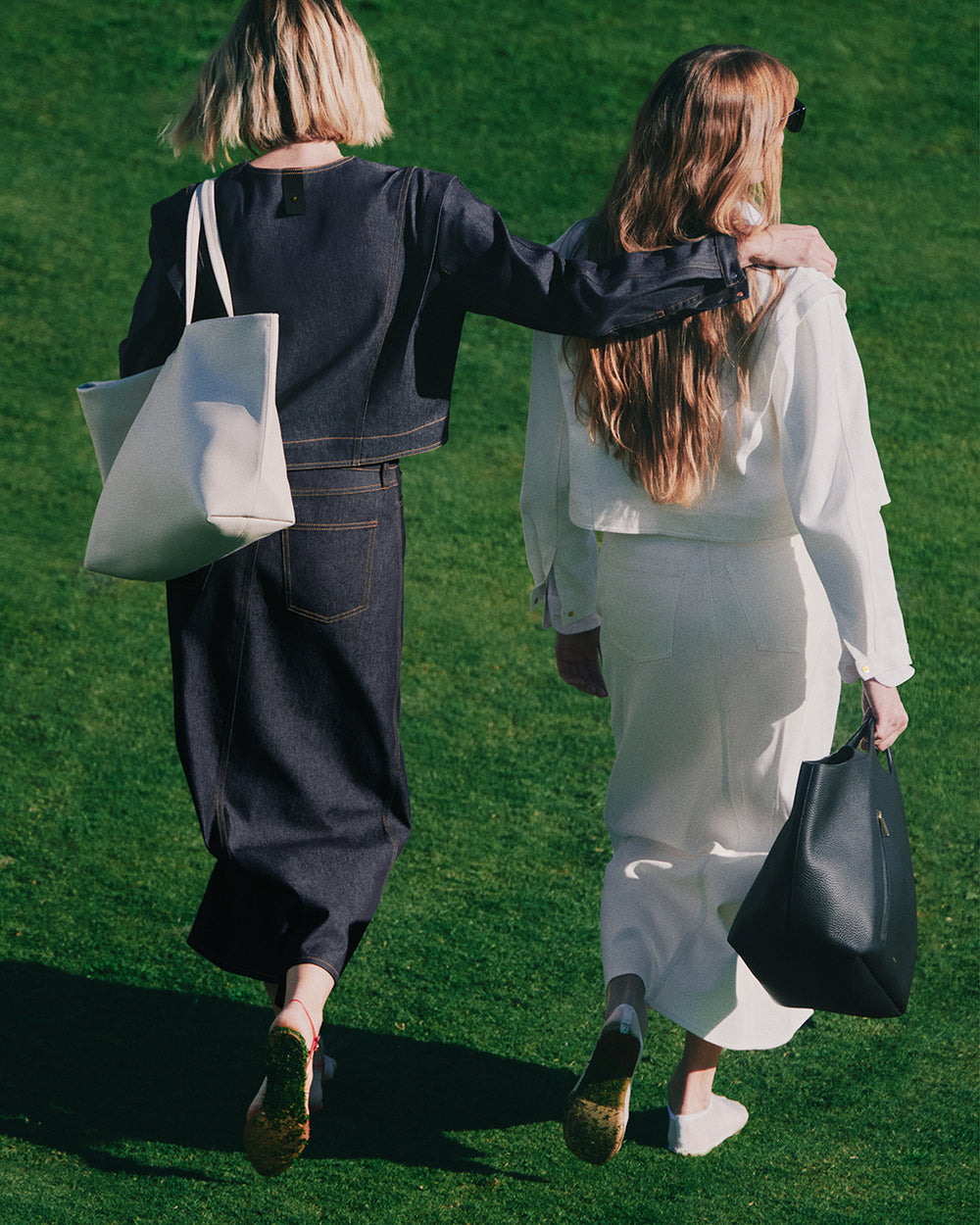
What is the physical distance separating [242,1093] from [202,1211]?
1.09 feet

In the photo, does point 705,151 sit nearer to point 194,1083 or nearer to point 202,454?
point 202,454

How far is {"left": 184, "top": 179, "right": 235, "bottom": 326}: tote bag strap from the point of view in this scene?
2434mm

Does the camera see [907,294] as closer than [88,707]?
No

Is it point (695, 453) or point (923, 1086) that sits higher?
point (695, 453)

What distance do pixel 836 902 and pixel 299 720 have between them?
995mm

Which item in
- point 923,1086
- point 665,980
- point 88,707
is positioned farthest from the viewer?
point 88,707

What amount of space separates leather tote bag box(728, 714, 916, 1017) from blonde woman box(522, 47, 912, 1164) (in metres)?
0.16

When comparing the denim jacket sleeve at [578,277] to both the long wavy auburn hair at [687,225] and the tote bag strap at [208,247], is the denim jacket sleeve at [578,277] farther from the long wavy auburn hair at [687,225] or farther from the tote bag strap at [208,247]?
the tote bag strap at [208,247]

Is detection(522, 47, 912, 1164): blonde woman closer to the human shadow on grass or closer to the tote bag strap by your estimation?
the human shadow on grass

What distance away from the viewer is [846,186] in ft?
26.7

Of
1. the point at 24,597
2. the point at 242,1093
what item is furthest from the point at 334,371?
the point at 24,597

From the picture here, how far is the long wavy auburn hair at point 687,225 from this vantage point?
97.1 inches

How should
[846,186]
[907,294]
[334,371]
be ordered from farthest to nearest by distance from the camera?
[846,186] → [907,294] → [334,371]

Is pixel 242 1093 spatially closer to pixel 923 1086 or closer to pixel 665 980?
pixel 665 980
